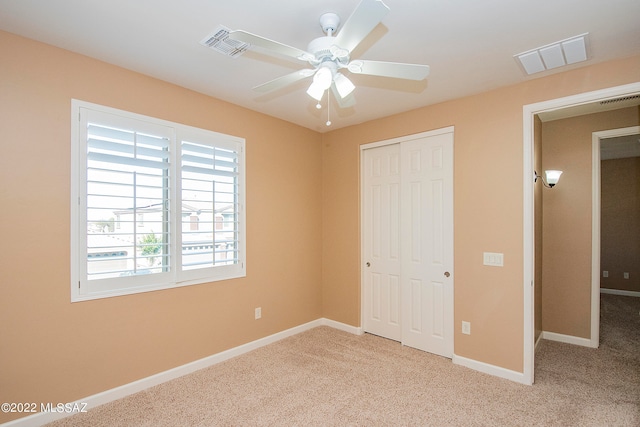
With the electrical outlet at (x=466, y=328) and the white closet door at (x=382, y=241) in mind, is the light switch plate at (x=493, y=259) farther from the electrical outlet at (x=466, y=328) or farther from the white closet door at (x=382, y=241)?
the white closet door at (x=382, y=241)

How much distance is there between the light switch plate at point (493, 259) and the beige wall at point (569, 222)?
1.43 metres

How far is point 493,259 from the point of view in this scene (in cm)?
304

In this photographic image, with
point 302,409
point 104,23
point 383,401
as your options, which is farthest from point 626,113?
point 104,23

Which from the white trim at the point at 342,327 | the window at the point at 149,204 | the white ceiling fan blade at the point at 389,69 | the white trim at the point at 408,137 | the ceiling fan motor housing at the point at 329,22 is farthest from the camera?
the white trim at the point at 342,327

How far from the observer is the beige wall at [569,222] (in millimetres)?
3631

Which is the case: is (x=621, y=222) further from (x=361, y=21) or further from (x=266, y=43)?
(x=266, y=43)

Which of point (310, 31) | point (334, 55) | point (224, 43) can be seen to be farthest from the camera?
point (224, 43)

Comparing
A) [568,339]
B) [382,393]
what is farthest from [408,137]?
[568,339]

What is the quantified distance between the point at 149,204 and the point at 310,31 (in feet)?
6.32

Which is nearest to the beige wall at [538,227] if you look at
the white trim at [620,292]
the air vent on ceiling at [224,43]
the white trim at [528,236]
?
the white trim at [528,236]

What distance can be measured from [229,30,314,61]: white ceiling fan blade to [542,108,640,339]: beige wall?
3.65 m

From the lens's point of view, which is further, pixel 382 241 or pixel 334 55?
pixel 382 241

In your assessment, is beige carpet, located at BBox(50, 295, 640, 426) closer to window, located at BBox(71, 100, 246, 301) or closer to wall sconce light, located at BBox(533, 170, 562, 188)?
window, located at BBox(71, 100, 246, 301)

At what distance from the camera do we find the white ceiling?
186 cm
